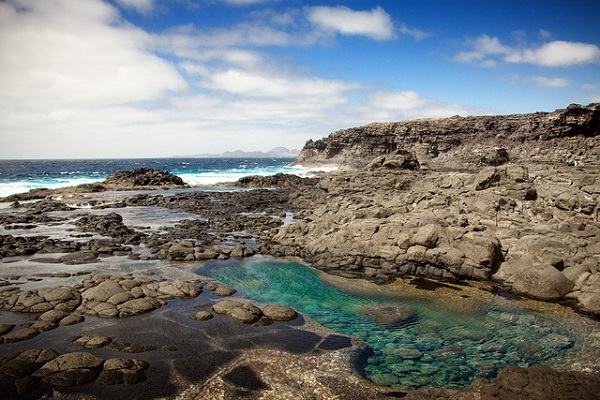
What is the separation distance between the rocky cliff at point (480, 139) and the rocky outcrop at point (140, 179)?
4973cm

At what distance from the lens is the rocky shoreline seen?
992 centimetres

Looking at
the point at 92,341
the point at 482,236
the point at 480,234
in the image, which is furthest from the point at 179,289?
the point at 480,234

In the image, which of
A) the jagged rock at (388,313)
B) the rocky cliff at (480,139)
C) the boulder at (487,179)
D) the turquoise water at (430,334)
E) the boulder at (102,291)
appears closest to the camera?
the turquoise water at (430,334)

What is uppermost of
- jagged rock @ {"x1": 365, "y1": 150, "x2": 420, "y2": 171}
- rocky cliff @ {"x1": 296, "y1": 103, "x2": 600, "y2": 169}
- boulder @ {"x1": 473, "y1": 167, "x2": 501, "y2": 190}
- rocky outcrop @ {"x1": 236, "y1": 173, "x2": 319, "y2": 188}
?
rocky cliff @ {"x1": 296, "y1": 103, "x2": 600, "y2": 169}

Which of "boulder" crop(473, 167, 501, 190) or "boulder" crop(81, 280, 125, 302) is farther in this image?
"boulder" crop(473, 167, 501, 190)

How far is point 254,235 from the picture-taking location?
102 ft

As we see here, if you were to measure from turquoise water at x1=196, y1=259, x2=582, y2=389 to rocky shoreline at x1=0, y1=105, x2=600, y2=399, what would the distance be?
1.02 meters

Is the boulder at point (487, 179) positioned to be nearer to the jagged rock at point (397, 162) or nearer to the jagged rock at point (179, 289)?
the jagged rock at point (397, 162)

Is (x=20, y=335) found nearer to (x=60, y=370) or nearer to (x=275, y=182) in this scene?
(x=60, y=370)

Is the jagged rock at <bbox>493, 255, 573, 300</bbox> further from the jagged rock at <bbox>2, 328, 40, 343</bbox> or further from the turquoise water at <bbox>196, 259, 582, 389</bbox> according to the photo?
the jagged rock at <bbox>2, 328, 40, 343</bbox>

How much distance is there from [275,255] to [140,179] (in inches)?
2236

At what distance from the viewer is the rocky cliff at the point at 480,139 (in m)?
66.6

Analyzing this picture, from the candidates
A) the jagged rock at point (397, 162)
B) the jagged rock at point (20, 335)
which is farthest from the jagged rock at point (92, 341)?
the jagged rock at point (397, 162)

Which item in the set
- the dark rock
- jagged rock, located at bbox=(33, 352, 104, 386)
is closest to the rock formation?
jagged rock, located at bbox=(33, 352, 104, 386)
